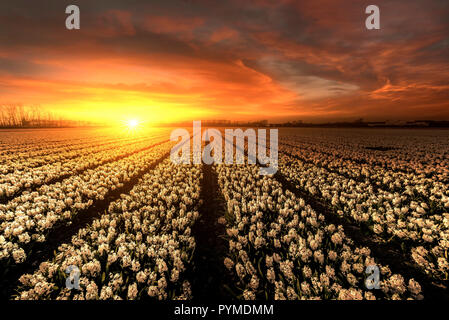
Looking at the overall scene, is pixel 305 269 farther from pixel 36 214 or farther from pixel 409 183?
pixel 409 183

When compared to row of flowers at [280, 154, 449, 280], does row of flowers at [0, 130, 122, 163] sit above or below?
above

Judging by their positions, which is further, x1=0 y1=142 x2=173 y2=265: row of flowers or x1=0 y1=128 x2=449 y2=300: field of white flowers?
x1=0 y1=142 x2=173 y2=265: row of flowers

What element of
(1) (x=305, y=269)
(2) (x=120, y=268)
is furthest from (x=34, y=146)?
(1) (x=305, y=269)

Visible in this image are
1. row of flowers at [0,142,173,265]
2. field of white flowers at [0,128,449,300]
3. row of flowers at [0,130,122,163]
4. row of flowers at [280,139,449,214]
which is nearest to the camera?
field of white flowers at [0,128,449,300]

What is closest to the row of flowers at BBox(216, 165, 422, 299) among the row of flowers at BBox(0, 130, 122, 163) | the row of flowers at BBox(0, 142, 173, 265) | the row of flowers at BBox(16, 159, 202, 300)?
the row of flowers at BBox(16, 159, 202, 300)

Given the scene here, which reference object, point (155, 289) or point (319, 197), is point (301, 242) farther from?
point (319, 197)

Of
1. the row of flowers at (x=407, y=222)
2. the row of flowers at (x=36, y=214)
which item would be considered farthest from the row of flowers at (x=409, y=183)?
the row of flowers at (x=36, y=214)

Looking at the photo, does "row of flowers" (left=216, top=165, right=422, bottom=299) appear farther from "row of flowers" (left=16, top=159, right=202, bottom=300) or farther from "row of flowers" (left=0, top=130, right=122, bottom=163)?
"row of flowers" (left=0, top=130, right=122, bottom=163)

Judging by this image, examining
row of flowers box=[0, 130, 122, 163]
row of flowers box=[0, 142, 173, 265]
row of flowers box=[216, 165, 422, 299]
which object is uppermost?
row of flowers box=[0, 130, 122, 163]

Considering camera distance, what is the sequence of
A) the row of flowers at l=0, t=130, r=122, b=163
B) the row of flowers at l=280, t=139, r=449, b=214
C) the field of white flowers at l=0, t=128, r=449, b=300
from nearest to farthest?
1. the field of white flowers at l=0, t=128, r=449, b=300
2. the row of flowers at l=280, t=139, r=449, b=214
3. the row of flowers at l=0, t=130, r=122, b=163

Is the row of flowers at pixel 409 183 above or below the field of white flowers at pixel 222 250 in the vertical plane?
above

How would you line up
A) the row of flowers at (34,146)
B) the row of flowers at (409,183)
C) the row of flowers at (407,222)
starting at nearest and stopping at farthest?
1. the row of flowers at (407,222)
2. the row of flowers at (409,183)
3. the row of flowers at (34,146)

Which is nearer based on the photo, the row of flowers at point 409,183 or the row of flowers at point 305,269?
the row of flowers at point 305,269

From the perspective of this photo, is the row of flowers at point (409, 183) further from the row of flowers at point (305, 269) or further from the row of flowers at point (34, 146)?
the row of flowers at point (34, 146)
